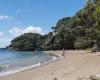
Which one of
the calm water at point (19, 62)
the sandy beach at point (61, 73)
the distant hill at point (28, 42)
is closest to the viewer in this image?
the sandy beach at point (61, 73)

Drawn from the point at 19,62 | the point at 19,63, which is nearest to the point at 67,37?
the point at 19,62

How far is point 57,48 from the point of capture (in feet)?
368

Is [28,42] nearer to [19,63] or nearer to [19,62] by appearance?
[19,62]

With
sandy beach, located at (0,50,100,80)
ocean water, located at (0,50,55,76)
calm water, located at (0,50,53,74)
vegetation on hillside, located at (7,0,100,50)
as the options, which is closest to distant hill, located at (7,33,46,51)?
vegetation on hillside, located at (7,0,100,50)

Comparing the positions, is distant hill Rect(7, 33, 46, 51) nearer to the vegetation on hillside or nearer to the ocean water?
the vegetation on hillside

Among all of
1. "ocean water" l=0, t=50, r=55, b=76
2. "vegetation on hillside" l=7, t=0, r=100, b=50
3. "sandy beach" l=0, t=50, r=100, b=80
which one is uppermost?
"vegetation on hillside" l=7, t=0, r=100, b=50

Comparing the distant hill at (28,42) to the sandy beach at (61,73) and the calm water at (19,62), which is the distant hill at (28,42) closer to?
the calm water at (19,62)


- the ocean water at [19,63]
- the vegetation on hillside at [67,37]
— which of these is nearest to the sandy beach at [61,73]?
the ocean water at [19,63]

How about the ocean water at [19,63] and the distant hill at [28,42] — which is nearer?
the ocean water at [19,63]

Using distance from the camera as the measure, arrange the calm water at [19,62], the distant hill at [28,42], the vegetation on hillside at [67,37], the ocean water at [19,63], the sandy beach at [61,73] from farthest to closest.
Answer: the distant hill at [28,42], the vegetation on hillside at [67,37], the calm water at [19,62], the ocean water at [19,63], the sandy beach at [61,73]

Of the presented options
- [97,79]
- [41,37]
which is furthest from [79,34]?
[97,79]

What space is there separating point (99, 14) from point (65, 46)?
291ft

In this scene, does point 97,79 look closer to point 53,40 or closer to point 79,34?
point 79,34

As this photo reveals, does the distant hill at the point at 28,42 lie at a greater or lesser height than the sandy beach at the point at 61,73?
greater
